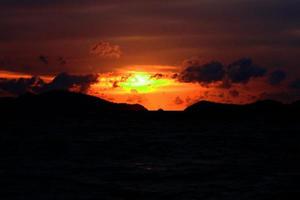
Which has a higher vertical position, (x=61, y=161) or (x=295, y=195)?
(x=61, y=161)

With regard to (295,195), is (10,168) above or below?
above

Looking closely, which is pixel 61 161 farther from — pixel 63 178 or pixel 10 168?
pixel 63 178

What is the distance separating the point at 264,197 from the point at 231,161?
997 inches

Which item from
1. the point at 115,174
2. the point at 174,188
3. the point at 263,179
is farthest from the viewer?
Answer: the point at 115,174

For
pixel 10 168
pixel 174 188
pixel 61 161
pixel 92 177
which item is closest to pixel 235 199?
pixel 174 188

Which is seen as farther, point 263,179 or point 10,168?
point 10,168

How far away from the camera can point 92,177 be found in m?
49.2

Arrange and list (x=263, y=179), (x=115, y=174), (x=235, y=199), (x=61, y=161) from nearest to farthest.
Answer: (x=235, y=199), (x=263, y=179), (x=115, y=174), (x=61, y=161)

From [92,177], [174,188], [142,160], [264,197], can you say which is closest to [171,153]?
[142,160]

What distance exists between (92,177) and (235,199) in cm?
1473

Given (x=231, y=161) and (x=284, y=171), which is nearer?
(x=284, y=171)

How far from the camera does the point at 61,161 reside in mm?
62875

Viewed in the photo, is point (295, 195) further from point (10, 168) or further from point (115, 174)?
point (10, 168)

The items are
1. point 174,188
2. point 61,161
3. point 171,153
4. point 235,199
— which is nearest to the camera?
point 235,199
